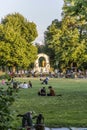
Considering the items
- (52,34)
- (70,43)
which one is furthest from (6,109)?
(52,34)

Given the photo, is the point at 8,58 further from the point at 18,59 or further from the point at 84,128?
the point at 84,128

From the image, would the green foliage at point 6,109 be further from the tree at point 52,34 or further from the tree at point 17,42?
the tree at point 52,34

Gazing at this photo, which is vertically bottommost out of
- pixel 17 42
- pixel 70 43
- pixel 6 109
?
pixel 6 109

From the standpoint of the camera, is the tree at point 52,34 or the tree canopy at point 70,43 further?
the tree at point 52,34

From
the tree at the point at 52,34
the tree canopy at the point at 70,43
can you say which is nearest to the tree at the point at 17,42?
the tree at the point at 52,34

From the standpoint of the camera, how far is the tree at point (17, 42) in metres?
103

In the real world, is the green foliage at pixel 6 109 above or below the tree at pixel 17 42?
below

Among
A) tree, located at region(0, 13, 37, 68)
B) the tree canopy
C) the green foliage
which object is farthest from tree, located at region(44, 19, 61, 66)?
the green foliage

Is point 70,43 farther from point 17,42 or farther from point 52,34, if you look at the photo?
point 52,34

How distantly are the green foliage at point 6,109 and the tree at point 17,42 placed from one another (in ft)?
304

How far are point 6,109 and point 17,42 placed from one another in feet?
316

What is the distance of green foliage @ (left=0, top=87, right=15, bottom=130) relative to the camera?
27.8ft

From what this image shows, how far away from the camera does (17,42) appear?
344ft

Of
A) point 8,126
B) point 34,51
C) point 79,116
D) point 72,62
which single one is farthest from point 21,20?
point 8,126
